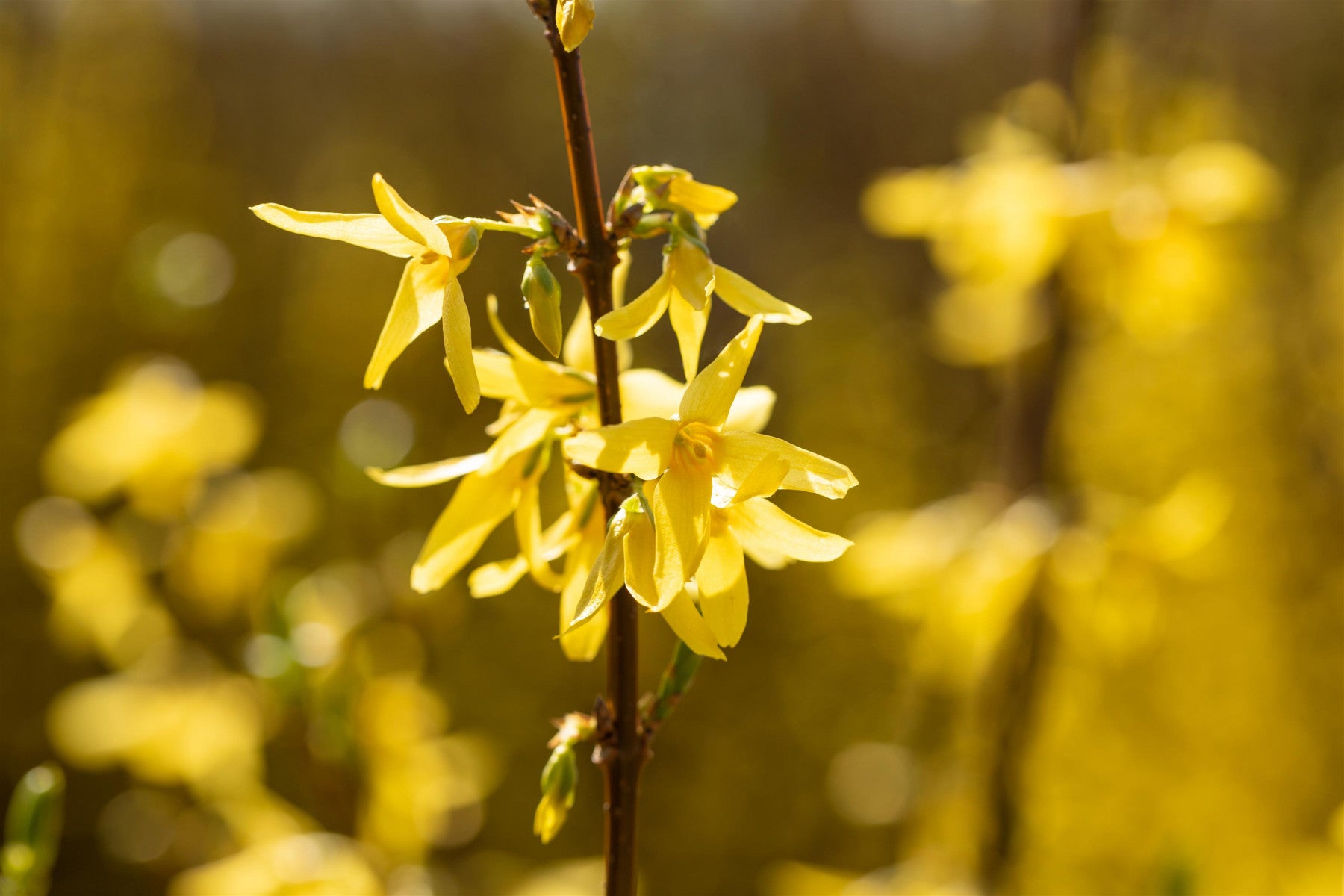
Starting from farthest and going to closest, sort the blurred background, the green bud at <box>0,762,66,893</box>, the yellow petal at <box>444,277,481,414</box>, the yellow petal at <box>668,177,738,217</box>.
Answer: the blurred background, the green bud at <box>0,762,66,893</box>, the yellow petal at <box>668,177,738,217</box>, the yellow petal at <box>444,277,481,414</box>

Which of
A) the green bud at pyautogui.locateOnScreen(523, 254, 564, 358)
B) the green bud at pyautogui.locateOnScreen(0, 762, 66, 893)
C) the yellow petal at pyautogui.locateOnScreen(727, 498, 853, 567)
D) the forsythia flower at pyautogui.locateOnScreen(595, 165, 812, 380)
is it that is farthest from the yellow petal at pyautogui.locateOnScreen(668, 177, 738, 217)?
the green bud at pyautogui.locateOnScreen(0, 762, 66, 893)

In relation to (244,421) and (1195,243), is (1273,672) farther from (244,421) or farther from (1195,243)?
(244,421)

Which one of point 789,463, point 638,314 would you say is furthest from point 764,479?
point 638,314

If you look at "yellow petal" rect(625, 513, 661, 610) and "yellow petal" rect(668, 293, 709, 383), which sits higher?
"yellow petal" rect(668, 293, 709, 383)

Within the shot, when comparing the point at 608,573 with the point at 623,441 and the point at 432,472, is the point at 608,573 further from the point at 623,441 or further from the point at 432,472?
the point at 432,472

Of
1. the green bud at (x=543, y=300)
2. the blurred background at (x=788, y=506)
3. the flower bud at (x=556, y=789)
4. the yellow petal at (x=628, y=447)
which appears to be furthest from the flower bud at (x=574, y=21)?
the blurred background at (x=788, y=506)

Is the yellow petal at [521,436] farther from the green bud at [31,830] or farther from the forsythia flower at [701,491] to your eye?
the green bud at [31,830]

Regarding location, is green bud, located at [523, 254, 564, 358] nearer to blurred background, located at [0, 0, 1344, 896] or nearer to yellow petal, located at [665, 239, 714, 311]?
yellow petal, located at [665, 239, 714, 311]

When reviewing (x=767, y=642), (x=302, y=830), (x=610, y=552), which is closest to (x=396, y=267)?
(x=767, y=642)
